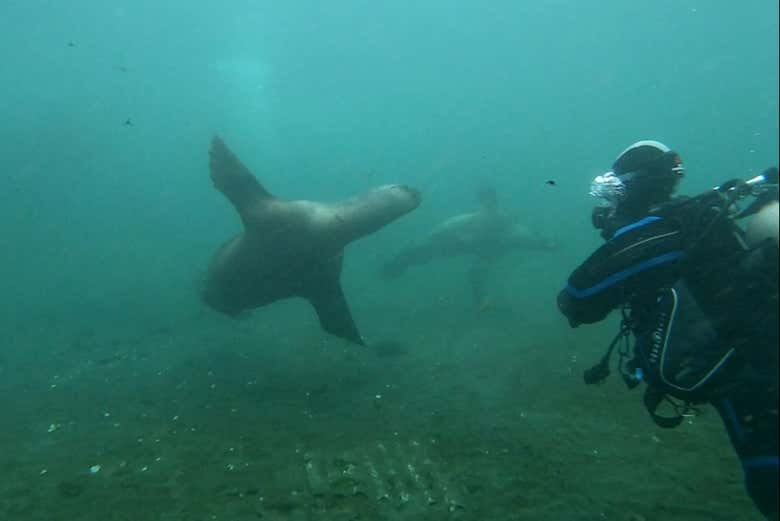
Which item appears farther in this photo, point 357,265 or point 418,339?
point 357,265

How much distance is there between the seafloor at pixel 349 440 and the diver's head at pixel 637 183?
1779 mm

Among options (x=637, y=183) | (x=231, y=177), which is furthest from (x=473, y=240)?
(x=637, y=183)

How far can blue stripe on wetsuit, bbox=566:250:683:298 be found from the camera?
3510 millimetres

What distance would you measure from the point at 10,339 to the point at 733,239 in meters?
18.9

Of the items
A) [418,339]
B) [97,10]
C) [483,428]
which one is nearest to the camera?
[483,428]

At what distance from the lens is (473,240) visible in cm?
1992

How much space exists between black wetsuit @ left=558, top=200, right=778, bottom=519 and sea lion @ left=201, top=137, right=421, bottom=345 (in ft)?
21.5

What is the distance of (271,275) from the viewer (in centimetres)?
1003

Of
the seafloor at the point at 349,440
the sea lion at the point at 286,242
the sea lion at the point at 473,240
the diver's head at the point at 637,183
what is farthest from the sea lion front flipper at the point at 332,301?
the sea lion at the point at 473,240

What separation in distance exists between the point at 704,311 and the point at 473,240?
16.8 m

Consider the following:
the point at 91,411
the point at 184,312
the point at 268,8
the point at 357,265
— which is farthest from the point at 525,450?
the point at 268,8

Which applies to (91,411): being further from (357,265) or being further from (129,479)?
(357,265)

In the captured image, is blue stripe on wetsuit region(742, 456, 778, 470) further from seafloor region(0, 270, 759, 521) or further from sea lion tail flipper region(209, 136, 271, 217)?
sea lion tail flipper region(209, 136, 271, 217)

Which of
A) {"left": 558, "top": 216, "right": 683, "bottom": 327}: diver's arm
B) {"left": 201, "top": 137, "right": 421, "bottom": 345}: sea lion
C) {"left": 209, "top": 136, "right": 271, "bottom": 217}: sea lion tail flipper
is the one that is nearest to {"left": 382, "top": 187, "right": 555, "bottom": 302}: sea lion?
{"left": 201, "top": 137, "right": 421, "bottom": 345}: sea lion
